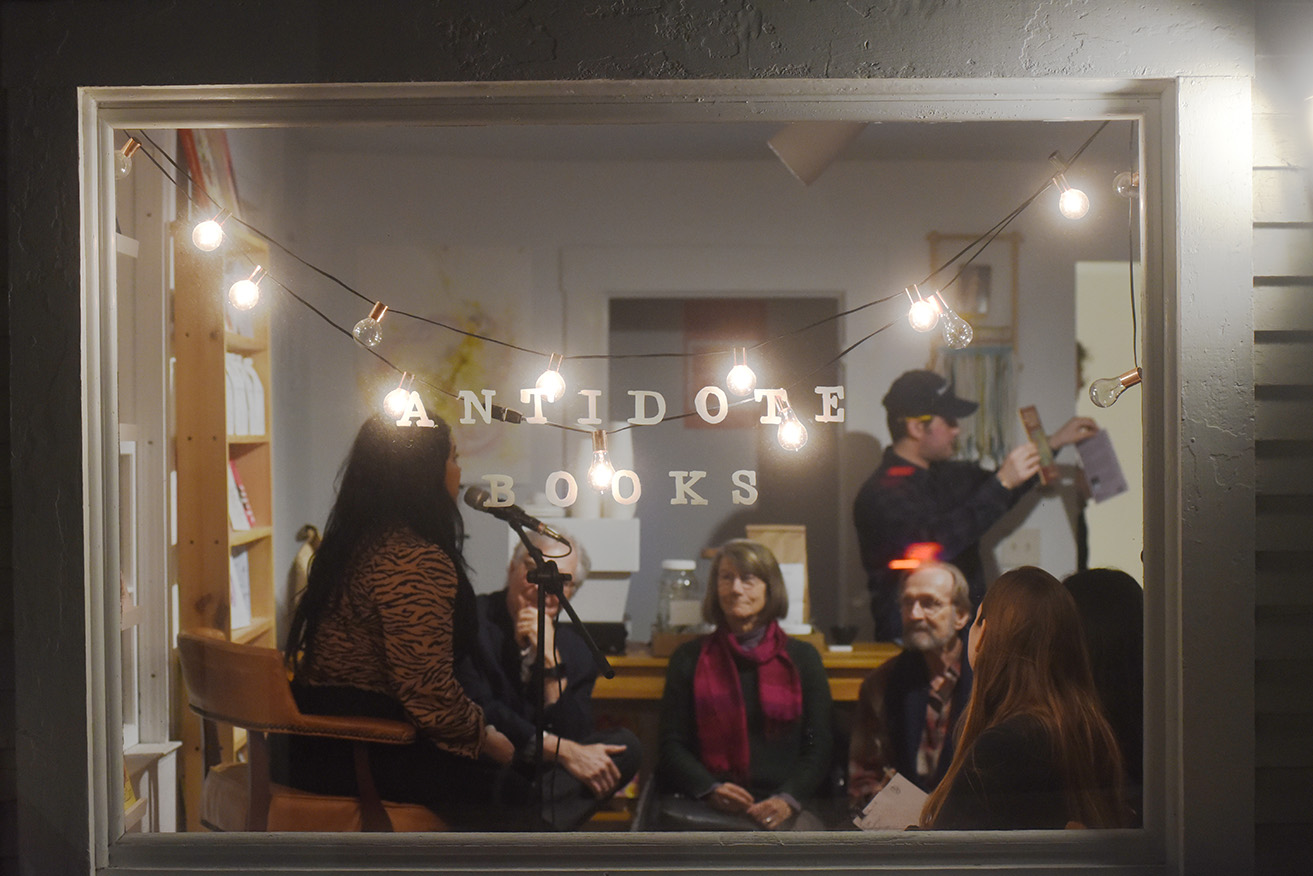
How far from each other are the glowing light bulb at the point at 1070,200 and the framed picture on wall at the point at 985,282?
0.11 m

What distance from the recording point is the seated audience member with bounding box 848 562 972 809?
1.89 meters

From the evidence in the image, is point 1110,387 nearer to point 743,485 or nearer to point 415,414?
point 743,485

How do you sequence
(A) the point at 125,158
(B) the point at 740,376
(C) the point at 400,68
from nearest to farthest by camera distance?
1. (C) the point at 400,68
2. (A) the point at 125,158
3. (B) the point at 740,376

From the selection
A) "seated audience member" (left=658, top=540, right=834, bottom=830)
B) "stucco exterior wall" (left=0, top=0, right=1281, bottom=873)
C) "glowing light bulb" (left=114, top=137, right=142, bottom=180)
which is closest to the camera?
"stucco exterior wall" (left=0, top=0, right=1281, bottom=873)

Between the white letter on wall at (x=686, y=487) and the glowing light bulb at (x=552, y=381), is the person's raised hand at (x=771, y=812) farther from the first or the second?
the glowing light bulb at (x=552, y=381)

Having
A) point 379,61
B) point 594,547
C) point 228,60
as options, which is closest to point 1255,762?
point 594,547

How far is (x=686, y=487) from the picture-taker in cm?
188

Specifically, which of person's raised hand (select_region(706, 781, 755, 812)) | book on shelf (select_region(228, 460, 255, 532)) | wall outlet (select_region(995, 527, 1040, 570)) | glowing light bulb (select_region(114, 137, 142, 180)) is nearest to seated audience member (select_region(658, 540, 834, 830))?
person's raised hand (select_region(706, 781, 755, 812))

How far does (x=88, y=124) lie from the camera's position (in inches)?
67.3

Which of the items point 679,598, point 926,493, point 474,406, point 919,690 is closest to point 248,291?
point 474,406

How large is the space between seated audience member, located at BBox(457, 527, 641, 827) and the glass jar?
166mm

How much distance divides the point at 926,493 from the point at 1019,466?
0.64ft

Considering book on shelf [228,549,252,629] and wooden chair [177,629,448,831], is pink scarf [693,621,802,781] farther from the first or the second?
book on shelf [228,549,252,629]

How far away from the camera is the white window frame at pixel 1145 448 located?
167 centimetres
